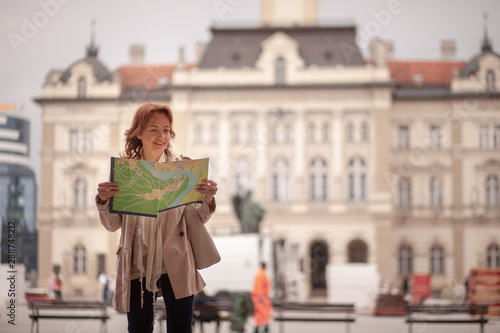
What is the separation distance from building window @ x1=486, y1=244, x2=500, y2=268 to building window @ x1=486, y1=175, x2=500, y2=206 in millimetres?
2281

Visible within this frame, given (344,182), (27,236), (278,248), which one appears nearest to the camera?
(27,236)

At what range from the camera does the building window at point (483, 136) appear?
1764 inches

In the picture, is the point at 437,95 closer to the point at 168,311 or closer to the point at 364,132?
the point at 364,132

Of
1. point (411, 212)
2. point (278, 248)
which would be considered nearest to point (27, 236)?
point (278, 248)

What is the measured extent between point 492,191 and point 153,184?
140 feet

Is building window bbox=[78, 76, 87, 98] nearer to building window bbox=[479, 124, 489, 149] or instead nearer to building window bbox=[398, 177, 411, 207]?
building window bbox=[398, 177, 411, 207]

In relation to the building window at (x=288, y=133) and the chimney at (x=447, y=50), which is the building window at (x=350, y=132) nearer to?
the building window at (x=288, y=133)

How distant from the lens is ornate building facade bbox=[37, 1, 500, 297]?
42.9m

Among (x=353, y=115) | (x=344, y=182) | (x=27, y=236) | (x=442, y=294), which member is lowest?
(x=442, y=294)

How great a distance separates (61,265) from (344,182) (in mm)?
15285

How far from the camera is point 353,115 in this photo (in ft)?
143

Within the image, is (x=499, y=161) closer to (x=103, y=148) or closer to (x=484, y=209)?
(x=484, y=209)

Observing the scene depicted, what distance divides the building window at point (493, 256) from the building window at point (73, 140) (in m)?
22.8

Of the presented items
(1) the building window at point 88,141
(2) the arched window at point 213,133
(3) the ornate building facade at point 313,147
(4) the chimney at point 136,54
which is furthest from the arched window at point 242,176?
(4) the chimney at point 136,54
